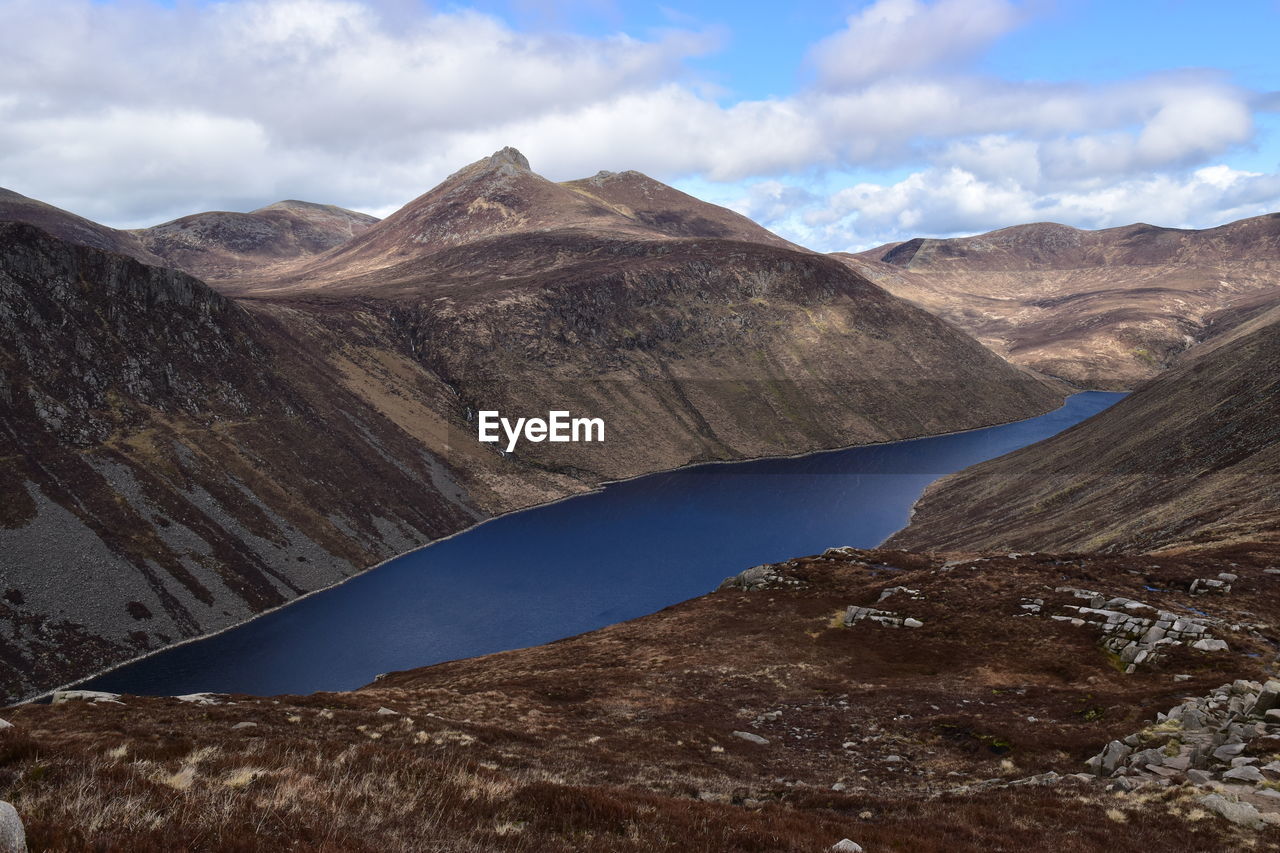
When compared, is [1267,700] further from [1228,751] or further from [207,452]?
[207,452]

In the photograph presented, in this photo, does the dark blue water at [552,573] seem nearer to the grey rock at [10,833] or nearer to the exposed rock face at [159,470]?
the exposed rock face at [159,470]

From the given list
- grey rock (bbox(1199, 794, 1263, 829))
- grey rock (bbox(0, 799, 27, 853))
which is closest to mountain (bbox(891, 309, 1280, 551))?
grey rock (bbox(1199, 794, 1263, 829))

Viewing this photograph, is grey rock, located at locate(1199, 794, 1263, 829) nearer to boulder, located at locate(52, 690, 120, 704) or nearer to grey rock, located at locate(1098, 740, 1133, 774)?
grey rock, located at locate(1098, 740, 1133, 774)

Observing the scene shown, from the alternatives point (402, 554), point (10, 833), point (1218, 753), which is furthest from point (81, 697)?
point (402, 554)

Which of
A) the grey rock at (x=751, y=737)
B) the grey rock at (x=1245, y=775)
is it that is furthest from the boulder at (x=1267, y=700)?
the grey rock at (x=751, y=737)

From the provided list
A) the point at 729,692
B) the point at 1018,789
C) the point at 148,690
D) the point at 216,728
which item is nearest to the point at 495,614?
the point at 148,690

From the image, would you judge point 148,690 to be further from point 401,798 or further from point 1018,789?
point 1018,789

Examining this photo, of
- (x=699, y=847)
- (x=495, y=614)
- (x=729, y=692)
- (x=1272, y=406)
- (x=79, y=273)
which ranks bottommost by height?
(x=495, y=614)

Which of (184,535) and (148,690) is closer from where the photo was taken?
(148,690)
